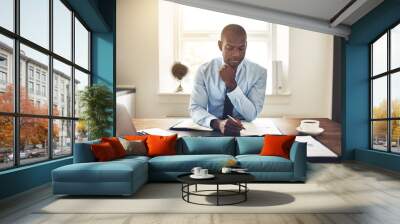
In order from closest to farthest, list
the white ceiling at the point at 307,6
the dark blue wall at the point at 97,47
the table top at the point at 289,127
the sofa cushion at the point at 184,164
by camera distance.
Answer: the dark blue wall at the point at 97,47 → the sofa cushion at the point at 184,164 → the white ceiling at the point at 307,6 → the table top at the point at 289,127

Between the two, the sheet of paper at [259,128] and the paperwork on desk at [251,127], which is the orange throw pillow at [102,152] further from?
the sheet of paper at [259,128]

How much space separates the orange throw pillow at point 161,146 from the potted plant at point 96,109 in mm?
1399

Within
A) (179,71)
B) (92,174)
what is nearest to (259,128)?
(179,71)

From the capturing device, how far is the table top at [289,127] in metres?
10.6

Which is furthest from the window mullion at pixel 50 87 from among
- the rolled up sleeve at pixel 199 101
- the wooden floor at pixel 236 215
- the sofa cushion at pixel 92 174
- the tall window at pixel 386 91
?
the tall window at pixel 386 91

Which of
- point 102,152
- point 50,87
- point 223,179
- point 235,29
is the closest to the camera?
point 223,179

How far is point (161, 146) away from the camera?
7449mm

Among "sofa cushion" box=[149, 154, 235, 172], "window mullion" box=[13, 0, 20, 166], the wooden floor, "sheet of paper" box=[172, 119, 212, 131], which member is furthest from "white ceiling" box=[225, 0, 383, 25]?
"window mullion" box=[13, 0, 20, 166]

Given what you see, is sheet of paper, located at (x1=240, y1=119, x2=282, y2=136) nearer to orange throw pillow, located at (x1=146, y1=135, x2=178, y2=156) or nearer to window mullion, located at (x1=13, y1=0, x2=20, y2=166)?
orange throw pillow, located at (x1=146, y1=135, x2=178, y2=156)

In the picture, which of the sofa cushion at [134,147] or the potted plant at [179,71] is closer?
the sofa cushion at [134,147]

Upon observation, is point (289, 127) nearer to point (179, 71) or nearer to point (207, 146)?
point (179, 71)

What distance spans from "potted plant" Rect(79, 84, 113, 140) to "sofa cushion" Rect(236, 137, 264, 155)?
105 inches

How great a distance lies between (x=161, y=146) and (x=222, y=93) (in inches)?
146

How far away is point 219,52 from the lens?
11109 mm
